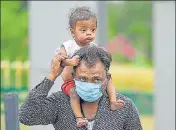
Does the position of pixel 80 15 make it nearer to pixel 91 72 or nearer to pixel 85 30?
pixel 85 30

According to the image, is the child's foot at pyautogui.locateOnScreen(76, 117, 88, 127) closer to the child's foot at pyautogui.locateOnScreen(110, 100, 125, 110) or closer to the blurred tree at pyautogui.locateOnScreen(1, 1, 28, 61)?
the child's foot at pyautogui.locateOnScreen(110, 100, 125, 110)

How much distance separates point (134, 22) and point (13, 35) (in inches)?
465

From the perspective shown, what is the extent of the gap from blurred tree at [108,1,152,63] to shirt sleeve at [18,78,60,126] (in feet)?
97.7

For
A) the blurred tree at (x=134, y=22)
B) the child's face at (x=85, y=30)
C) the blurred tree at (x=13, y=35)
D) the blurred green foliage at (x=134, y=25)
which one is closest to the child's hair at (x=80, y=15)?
the child's face at (x=85, y=30)

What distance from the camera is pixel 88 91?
3820 millimetres

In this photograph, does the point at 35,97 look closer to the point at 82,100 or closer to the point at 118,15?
the point at 82,100

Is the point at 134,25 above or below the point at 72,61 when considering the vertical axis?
below

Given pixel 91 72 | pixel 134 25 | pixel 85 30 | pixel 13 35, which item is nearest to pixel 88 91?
pixel 91 72

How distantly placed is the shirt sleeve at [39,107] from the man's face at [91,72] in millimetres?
169

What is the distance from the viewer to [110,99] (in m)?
3.99

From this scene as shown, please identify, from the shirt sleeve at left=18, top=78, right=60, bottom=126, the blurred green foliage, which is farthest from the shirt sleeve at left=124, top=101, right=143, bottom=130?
the blurred green foliage

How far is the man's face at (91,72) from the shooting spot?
386 cm

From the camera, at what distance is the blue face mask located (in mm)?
3822

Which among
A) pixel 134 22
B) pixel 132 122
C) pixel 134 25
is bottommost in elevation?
pixel 134 25
